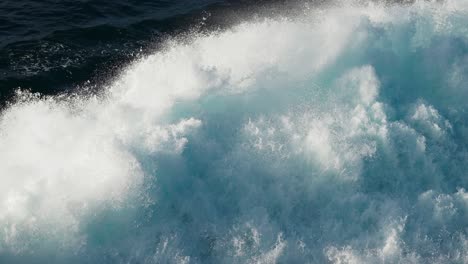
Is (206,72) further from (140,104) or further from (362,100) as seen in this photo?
(362,100)

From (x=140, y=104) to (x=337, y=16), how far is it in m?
11.9

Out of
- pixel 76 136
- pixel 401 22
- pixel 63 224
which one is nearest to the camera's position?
pixel 63 224

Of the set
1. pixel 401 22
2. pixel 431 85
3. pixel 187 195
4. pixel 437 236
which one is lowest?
pixel 437 236

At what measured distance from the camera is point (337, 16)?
22.9m

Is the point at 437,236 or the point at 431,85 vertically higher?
the point at 431,85

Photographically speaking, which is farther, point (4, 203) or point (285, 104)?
point (285, 104)

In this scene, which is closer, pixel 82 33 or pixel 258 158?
pixel 258 158

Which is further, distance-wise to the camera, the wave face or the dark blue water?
the dark blue water

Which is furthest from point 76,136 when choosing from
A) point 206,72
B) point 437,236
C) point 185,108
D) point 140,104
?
point 437,236

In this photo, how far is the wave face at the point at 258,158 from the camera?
1484cm

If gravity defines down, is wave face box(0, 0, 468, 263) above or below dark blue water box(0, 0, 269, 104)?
below

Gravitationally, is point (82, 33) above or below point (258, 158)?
above

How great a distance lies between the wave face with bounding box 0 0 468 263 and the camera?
14.8m

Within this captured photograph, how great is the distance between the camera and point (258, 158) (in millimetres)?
16719
